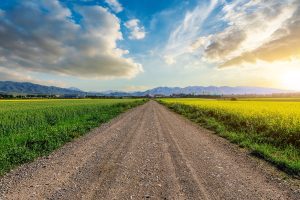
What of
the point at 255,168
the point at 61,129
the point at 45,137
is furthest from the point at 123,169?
the point at 61,129

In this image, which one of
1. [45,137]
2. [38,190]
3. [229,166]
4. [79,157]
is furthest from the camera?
[45,137]

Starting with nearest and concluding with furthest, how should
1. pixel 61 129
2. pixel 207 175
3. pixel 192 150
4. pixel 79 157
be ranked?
pixel 207 175 → pixel 79 157 → pixel 192 150 → pixel 61 129

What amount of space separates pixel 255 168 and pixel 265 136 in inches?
255

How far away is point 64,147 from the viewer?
40.3ft

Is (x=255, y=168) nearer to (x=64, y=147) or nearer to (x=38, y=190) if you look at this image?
(x=38, y=190)

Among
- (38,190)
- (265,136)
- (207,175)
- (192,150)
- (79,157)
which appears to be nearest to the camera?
(38,190)

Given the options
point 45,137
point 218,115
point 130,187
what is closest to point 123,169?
point 130,187

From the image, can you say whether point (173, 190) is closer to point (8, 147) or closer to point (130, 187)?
point (130, 187)

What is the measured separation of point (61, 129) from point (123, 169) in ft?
30.8

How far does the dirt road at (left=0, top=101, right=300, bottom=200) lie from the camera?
6.28 meters

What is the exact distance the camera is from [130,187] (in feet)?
22.0

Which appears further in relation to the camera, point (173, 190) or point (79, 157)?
point (79, 157)

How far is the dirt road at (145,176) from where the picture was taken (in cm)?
628

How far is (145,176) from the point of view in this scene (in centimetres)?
770
